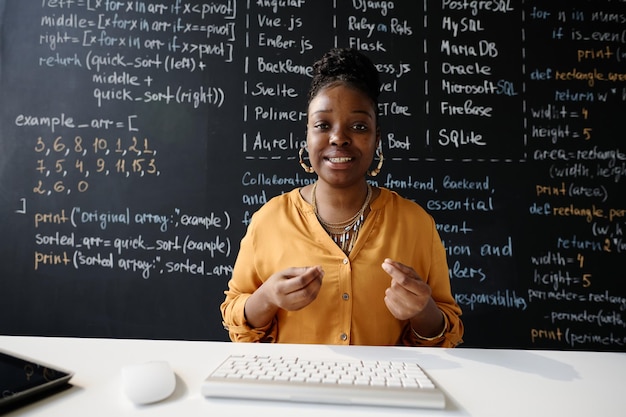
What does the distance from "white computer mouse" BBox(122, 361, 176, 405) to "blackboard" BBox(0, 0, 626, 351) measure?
4.27 ft

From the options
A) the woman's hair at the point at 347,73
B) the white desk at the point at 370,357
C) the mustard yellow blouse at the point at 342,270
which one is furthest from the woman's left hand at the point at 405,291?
the woman's hair at the point at 347,73

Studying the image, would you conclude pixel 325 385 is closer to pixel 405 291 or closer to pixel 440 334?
pixel 405 291

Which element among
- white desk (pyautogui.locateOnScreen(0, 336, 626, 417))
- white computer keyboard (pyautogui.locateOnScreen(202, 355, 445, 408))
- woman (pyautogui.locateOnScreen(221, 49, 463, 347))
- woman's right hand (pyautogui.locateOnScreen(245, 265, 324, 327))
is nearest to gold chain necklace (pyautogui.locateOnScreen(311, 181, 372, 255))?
woman (pyautogui.locateOnScreen(221, 49, 463, 347))

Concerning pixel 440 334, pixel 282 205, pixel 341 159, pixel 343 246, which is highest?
pixel 341 159

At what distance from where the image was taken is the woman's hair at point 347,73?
1.15 m

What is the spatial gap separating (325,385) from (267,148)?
1438mm

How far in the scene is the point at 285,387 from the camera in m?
0.54

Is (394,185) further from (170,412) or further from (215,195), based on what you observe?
(170,412)

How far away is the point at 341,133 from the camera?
1113 mm

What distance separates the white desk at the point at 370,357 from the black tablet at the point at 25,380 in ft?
0.05

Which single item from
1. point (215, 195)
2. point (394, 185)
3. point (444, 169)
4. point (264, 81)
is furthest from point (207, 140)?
point (444, 169)

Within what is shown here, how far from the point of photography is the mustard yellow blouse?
107 centimetres

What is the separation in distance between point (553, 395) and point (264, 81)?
1.68 metres

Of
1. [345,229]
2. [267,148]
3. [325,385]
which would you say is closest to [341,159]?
[345,229]
